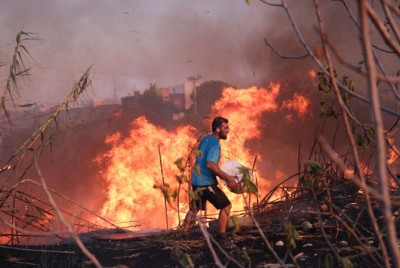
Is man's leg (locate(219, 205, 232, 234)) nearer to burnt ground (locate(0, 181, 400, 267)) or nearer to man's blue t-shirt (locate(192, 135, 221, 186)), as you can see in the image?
burnt ground (locate(0, 181, 400, 267))

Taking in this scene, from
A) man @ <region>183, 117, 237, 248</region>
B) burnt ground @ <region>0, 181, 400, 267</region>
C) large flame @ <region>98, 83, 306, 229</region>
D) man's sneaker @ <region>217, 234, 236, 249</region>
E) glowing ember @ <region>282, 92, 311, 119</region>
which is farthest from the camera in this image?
glowing ember @ <region>282, 92, 311, 119</region>

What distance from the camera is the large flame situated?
1600 centimetres

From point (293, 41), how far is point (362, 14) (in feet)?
70.7

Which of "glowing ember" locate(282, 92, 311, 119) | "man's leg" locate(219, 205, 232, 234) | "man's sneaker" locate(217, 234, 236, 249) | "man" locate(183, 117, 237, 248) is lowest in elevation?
"man's sneaker" locate(217, 234, 236, 249)

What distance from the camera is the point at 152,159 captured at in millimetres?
17984

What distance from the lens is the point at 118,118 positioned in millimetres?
25719

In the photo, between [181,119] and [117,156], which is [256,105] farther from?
[181,119]

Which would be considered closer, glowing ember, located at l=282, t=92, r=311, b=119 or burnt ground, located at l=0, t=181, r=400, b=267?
burnt ground, located at l=0, t=181, r=400, b=267

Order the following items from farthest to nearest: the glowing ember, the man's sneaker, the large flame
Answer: the glowing ember
the large flame
the man's sneaker

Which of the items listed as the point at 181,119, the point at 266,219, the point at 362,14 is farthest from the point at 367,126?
the point at 181,119

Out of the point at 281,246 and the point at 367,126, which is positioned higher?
the point at 367,126

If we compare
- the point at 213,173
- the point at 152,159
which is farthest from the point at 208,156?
the point at 152,159

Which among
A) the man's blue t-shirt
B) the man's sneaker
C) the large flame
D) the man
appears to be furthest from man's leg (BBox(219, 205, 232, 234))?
the large flame

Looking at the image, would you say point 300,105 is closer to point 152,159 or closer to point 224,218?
point 152,159
